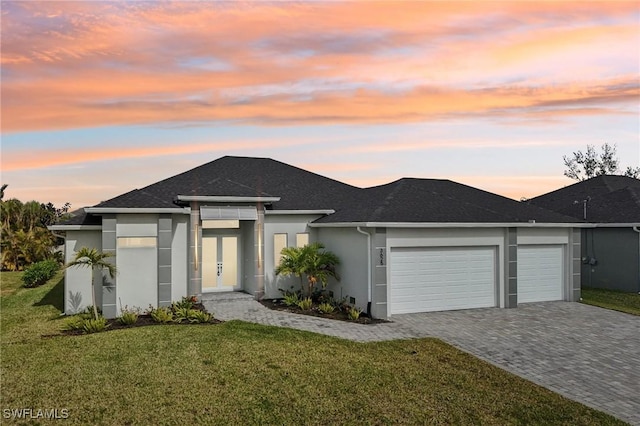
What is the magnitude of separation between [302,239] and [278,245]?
1.09 m

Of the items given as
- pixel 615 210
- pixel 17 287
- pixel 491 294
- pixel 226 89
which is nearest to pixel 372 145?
pixel 226 89

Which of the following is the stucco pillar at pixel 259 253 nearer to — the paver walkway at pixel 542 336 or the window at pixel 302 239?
the paver walkway at pixel 542 336

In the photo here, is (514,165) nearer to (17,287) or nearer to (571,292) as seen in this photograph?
(571,292)

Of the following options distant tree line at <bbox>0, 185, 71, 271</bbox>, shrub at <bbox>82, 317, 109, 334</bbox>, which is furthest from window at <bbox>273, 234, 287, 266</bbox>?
distant tree line at <bbox>0, 185, 71, 271</bbox>

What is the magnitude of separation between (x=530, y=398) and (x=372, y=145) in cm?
1600

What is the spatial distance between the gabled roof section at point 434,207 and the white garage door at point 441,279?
1.17 m

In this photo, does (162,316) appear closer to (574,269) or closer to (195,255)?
(195,255)

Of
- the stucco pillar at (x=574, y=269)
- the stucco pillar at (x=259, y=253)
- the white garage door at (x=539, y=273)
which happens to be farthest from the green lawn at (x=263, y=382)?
the stucco pillar at (x=574, y=269)

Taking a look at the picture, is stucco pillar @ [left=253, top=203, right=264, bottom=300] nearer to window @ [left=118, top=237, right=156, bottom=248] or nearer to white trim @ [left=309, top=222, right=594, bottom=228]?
Answer: white trim @ [left=309, top=222, right=594, bottom=228]

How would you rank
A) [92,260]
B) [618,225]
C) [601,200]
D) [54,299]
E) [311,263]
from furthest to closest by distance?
[601,200] < [618,225] < [54,299] < [311,263] < [92,260]

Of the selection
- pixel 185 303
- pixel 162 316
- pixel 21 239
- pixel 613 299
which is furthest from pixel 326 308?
pixel 21 239

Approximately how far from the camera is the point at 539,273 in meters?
18.6

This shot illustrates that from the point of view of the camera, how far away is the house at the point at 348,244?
1609cm

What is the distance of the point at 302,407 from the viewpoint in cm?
840
